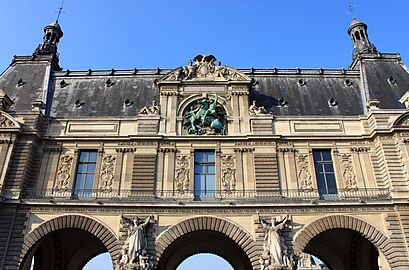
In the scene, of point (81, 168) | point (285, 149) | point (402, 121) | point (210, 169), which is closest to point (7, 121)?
point (81, 168)

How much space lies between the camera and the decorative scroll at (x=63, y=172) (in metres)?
21.9

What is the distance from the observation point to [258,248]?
758 inches

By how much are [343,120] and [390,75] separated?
706 cm

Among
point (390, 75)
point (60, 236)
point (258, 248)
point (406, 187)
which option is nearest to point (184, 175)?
point (258, 248)

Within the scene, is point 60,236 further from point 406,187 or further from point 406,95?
point 406,95

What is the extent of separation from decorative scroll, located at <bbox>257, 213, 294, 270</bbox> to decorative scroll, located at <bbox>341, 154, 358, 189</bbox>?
4733 mm

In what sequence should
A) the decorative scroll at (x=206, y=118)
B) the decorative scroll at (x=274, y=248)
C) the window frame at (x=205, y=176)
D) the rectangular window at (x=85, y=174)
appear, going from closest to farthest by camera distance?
the decorative scroll at (x=274, y=248), the window frame at (x=205, y=176), the rectangular window at (x=85, y=174), the decorative scroll at (x=206, y=118)

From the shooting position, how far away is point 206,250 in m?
23.9

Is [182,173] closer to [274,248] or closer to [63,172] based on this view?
[274,248]

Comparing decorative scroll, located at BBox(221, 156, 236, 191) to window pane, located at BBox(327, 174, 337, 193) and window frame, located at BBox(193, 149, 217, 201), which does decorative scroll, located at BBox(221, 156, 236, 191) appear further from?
window pane, located at BBox(327, 174, 337, 193)

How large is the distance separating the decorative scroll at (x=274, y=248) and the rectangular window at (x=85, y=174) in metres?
10.1

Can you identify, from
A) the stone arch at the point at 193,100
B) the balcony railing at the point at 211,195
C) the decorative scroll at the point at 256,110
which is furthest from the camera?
the stone arch at the point at 193,100

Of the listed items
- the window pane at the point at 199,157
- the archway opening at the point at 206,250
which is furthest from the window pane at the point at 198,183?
the archway opening at the point at 206,250

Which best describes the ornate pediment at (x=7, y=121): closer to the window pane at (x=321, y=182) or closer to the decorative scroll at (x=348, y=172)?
the window pane at (x=321, y=182)
